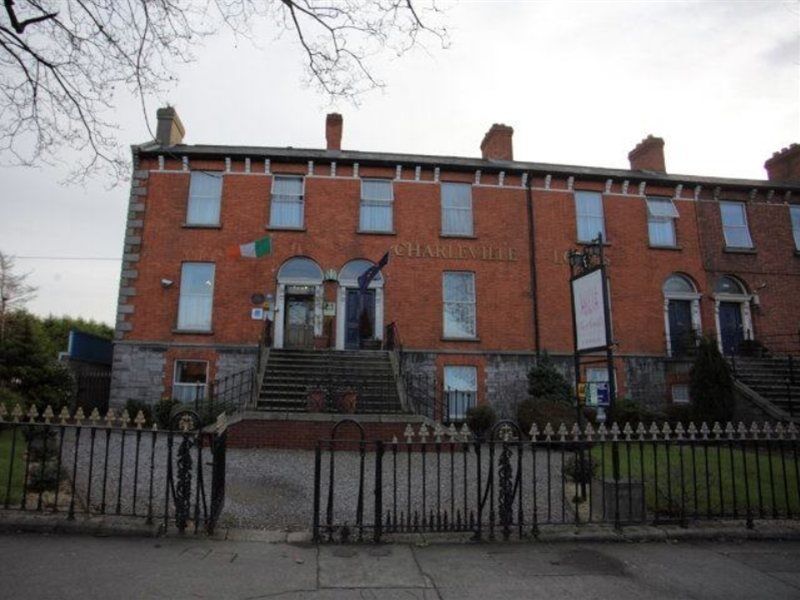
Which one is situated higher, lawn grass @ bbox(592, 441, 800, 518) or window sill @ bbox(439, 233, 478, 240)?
window sill @ bbox(439, 233, 478, 240)

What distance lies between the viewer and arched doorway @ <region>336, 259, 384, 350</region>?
18688mm

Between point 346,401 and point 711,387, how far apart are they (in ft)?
33.8

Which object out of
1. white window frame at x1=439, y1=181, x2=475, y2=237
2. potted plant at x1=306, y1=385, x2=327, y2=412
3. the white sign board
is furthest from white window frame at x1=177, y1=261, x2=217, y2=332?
the white sign board

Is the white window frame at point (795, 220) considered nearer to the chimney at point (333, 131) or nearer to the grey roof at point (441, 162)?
the grey roof at point (441, 162)

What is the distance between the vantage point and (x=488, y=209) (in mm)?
19922

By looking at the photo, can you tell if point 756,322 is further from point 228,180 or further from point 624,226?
point 228,180

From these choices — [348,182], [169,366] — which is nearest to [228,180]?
[348,182]

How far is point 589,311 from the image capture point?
8562 mm

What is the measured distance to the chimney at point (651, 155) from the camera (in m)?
22.1

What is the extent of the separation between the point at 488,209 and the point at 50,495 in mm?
16125

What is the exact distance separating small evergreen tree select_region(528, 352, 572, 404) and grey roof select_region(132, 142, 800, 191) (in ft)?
24.1

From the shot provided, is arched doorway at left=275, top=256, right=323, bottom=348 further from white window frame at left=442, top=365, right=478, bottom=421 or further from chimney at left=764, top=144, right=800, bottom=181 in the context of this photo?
chimney at left=764, top=144, right=800, bottom=181

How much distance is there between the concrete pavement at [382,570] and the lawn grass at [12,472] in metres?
1.18

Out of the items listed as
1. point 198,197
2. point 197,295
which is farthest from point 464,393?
point 198,197
